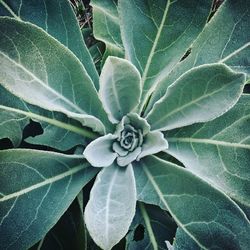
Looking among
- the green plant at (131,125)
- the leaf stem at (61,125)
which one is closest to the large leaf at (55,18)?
the green plant at (131,125)

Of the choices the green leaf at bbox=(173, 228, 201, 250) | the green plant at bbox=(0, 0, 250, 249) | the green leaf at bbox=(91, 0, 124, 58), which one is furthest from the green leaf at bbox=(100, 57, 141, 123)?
the green leaf at bbox=(173, 228, 201, 250)

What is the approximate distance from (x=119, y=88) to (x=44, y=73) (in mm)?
147

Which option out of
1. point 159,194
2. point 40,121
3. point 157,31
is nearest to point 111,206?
point 159,194

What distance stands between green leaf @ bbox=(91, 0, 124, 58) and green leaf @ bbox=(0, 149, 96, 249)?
0.82 feet

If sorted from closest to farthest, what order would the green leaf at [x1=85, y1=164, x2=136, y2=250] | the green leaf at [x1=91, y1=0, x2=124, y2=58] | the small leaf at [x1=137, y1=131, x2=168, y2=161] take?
the green leaf at [x1=85, y1=164, x2=136, y2=250] < the small leaf at [x1=137, y1=131, x2=168, y2=161] < the green leaf at [x1=91, y1=0, x2=124, y2=58]

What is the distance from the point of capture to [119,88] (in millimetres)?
854

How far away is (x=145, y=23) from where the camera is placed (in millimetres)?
895

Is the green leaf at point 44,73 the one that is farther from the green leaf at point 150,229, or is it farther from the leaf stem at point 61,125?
the green leaf at point 150,229

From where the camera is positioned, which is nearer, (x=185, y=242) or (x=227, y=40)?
(x=185, y=242)

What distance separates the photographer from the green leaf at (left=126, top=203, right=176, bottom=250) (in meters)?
0.85

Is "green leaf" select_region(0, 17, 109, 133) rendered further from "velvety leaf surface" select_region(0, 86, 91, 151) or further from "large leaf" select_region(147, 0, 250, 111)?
"large leaf" select_region(147, 0, 250, 111)

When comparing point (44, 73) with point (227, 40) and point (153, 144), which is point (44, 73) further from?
point (227, 40)

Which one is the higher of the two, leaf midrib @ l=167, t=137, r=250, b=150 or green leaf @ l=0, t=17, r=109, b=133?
green leaf @ l=0, t=17, r=109, b=133

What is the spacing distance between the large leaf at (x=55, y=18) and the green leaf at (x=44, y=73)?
0.07 metres
